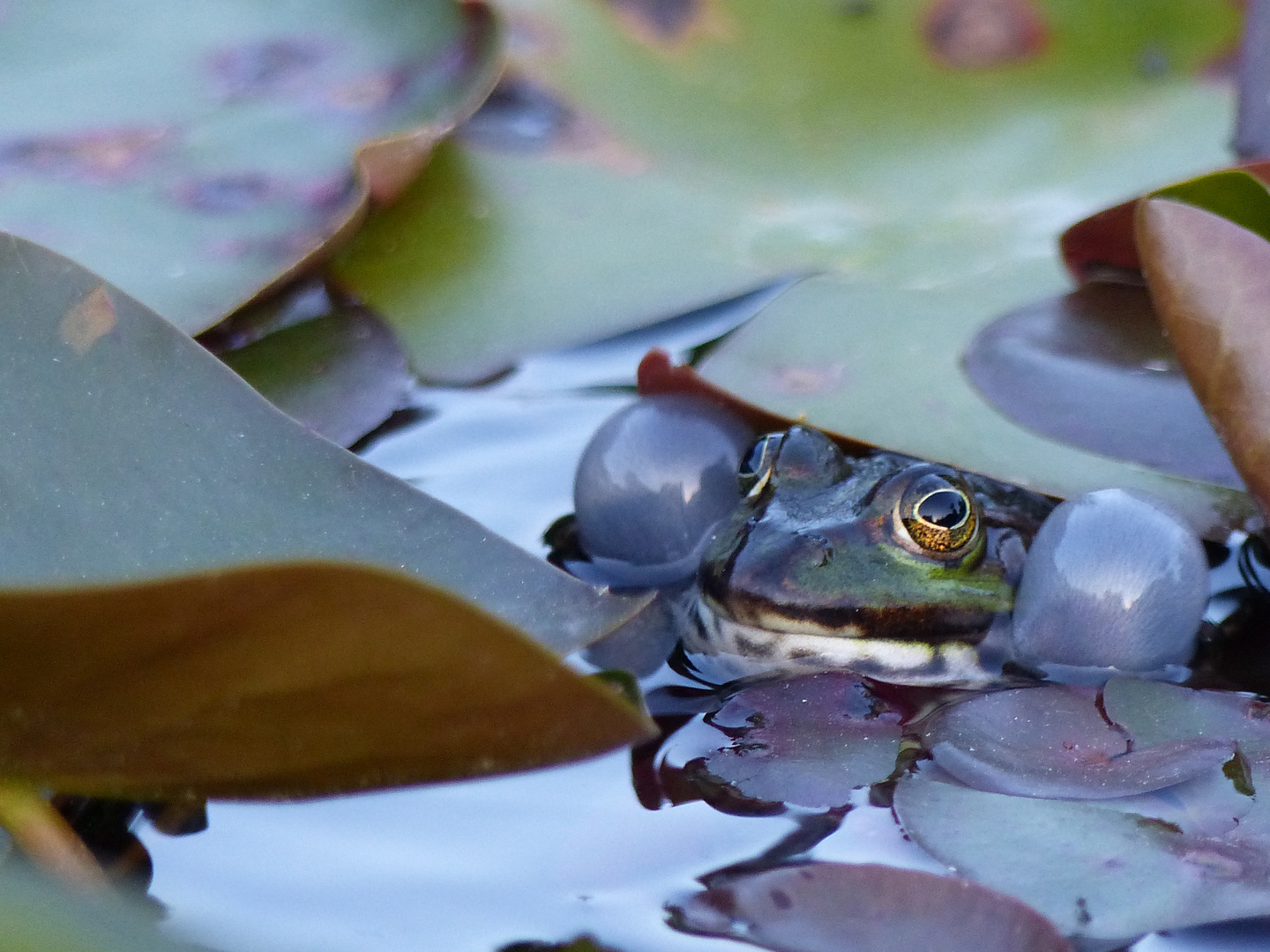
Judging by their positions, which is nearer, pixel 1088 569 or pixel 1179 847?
pixel 1179 847

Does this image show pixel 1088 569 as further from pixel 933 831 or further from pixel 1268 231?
pixel 1268 231

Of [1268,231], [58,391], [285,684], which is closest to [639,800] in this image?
[285,684]

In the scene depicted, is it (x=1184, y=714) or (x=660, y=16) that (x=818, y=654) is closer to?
(x=1184, y=714)

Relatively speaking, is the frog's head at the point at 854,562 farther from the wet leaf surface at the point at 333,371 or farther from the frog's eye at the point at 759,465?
the wet leaf surface at the point at 333,371

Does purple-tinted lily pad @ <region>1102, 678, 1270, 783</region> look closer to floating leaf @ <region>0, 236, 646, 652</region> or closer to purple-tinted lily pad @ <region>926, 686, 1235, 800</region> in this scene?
purple-tinted lily pad @ <region>926, 686, 1235, 800</region>

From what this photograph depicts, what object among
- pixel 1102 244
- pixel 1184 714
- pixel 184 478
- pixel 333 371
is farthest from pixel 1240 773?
pixel 333 371

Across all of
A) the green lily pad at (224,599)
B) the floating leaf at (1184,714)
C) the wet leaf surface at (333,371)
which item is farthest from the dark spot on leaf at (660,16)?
the floating leaf at (1184,714)

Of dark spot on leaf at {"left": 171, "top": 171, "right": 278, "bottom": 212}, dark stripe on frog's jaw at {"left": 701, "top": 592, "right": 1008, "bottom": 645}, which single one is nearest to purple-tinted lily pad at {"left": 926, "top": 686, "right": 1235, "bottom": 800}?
dark stripe on frog's jaw at {"left": 701, "top": 592, "right": 1008, "bottom": 645}
